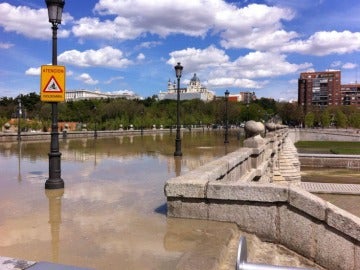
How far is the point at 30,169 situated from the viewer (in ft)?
44.3

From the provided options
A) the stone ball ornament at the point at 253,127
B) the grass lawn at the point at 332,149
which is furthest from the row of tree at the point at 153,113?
the stone ball ornament at the point at 253,127

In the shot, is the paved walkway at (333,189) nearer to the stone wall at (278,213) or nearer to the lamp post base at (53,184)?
the lamp post base at (53,184)

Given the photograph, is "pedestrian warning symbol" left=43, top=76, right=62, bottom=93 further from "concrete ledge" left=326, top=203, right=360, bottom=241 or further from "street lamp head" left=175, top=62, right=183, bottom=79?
"street lamp head" left=175, top=62, right=183, bottom=79

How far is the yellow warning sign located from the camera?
381 inches

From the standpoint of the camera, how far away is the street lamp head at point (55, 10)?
31.5 feet

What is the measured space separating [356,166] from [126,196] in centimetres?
4013

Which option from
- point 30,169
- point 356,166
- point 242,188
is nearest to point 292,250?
point 242,188

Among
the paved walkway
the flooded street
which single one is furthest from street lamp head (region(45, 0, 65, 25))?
the paved walkway

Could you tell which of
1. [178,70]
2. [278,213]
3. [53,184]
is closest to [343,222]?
[278,213]

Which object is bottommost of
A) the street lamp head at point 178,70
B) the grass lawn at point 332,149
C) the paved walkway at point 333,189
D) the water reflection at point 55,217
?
the paved walkway at point 333,189

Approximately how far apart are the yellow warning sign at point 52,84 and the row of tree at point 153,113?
116 ft

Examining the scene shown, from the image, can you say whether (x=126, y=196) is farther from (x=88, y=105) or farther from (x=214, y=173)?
(x=88, y=105)

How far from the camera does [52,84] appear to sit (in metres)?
9.80

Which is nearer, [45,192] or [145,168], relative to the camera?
[45,192]
